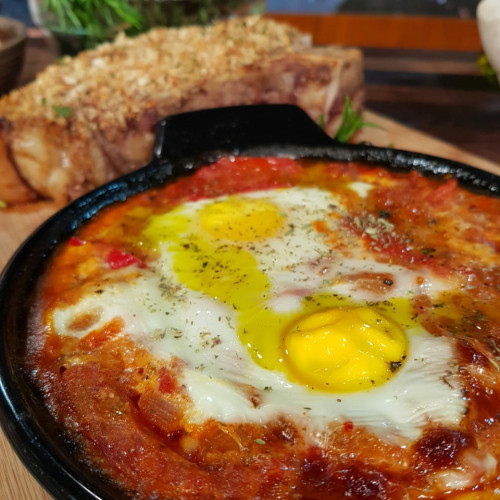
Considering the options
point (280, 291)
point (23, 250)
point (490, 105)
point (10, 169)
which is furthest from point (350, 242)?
point (490, 105)

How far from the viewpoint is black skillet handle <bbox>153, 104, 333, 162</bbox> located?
7.48ft

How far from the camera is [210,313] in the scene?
5.09 feet

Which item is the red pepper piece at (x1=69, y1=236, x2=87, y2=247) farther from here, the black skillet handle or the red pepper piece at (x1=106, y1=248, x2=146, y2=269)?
the black skillet handle

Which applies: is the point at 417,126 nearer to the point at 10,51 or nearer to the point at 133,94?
the point at 133,94

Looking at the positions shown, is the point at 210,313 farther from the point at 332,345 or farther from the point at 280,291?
the point at 332,345

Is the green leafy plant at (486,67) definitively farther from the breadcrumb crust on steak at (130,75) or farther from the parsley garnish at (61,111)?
the parsley garnish at (61,111)

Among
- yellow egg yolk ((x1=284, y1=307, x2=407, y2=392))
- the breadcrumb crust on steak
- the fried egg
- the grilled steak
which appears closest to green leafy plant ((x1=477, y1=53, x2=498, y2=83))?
the grilled steak

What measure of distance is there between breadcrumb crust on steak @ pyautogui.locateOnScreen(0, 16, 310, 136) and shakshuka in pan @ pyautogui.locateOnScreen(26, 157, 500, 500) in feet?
2.66

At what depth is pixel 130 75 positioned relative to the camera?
2758mm

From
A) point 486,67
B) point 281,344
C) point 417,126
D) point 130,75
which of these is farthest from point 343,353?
point 486,67

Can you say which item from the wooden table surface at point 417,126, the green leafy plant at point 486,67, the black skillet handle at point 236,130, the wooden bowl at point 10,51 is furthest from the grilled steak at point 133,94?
the green leafy plant at point 486,67

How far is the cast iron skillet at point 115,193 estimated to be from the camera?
1.11 m

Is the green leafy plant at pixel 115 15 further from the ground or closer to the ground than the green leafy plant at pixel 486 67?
further from the ground

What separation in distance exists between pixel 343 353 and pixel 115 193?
1.09 m
